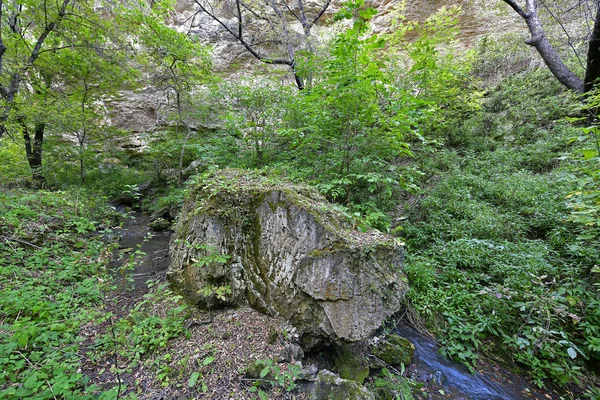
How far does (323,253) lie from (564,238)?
4.40 m

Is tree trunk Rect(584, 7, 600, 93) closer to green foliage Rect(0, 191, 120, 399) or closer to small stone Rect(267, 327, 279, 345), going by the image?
small stone Rect(267, 327, 279, 345)

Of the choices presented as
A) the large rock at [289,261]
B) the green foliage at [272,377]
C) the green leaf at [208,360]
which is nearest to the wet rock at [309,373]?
the green foliage at [272,377]

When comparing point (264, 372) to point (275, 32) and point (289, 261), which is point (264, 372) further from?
point (275, 32)

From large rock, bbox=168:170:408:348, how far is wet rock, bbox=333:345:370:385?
328 mm

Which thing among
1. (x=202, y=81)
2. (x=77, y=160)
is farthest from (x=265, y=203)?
(x=77, y=160)

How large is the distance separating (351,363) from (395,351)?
742mm

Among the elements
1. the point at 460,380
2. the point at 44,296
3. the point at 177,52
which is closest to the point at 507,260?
the point at 460,380

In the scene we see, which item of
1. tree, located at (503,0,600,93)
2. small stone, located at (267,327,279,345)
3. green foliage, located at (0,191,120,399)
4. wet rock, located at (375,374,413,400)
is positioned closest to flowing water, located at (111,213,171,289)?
green foliage, located at (0,191,120,399)

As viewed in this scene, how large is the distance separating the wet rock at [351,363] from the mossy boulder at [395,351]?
284mm

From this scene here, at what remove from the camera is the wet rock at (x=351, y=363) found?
281cm

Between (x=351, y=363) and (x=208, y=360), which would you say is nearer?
(x=208, y=360)

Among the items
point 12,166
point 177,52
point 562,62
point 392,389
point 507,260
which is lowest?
point 392,389

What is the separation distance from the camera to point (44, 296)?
3.01m

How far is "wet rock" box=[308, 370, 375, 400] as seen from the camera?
2.35 meters
